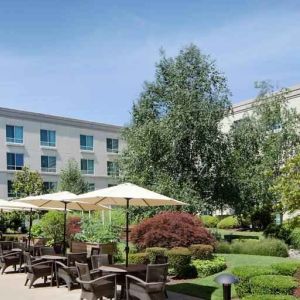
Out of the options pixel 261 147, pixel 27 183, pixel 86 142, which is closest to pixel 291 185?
pixel 261 147

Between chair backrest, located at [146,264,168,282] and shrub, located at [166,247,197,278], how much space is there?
13.8ft

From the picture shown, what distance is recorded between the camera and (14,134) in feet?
170

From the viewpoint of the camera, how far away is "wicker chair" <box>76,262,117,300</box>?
10539 millimetres

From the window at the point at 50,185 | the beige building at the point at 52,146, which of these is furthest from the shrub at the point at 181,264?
the window at the point at 50,185

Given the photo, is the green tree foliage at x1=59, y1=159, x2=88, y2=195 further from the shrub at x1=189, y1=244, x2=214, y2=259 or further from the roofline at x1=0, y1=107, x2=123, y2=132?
the shrub at x1=189, y1=244, x2=214, y2=259

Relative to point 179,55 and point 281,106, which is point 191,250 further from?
point 281,106

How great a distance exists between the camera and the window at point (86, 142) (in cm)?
5803

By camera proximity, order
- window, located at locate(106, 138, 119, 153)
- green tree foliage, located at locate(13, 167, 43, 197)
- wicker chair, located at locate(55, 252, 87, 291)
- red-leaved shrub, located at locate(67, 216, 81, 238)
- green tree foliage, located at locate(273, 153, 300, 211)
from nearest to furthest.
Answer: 1. green tree foliage, located at locate(273, 153, 300, 211)
2. wicker chair, located at locate(55, 252, 87, 291)
3. red-leaved shrub, located at locate(67, 216, 81, 238)
4. green tree foliage, located at locate(13, 167, 43, 197)
5. window, located at locate(106, 138, 119, 153)

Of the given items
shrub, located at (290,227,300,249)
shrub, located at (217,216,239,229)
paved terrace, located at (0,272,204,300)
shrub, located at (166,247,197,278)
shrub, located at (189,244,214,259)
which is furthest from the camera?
shrub, located at (217,216,239,229)

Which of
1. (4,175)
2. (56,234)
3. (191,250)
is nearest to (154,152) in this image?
(56,234)

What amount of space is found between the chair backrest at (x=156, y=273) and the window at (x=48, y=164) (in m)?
44.9

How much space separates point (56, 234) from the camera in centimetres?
2595

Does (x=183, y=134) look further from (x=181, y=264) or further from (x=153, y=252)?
(x=181, y=264)

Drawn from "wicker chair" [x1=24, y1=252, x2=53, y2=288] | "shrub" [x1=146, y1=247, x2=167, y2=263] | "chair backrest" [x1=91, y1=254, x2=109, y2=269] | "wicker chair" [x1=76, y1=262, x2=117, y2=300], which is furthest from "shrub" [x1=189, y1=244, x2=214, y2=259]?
"wicker chair" [x1=76, y1=262, x2=117, y2=300]
